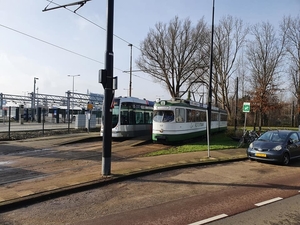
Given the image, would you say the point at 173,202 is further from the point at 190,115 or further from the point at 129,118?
the point at 129,118

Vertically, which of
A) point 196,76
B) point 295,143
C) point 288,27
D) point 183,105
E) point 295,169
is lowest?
point 295,169

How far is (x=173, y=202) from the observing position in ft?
20.0

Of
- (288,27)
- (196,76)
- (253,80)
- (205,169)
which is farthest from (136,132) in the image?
(288,27)

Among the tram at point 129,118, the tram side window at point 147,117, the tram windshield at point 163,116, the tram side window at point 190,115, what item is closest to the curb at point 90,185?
the tram windshield at point 163,116

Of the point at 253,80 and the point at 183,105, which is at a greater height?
the point at 253,80

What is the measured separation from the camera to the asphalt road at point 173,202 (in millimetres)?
5109

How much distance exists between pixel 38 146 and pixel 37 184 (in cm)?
920

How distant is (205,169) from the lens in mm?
10078

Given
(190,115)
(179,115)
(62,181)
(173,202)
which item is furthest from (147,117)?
(173,202)

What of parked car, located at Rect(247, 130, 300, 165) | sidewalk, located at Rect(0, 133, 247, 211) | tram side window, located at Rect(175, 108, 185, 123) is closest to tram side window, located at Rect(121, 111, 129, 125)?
tram side window, located at Rect(175, 108, 185, 123)

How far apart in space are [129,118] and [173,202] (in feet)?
46.9

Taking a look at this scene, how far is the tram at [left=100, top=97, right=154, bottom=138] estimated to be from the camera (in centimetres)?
1944

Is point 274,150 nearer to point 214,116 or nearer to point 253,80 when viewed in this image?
point 214,116

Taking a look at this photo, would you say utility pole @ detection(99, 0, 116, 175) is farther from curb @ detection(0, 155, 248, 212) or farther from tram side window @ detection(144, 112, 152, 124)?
tram side window @ detection(144, 112, 152, 124)
